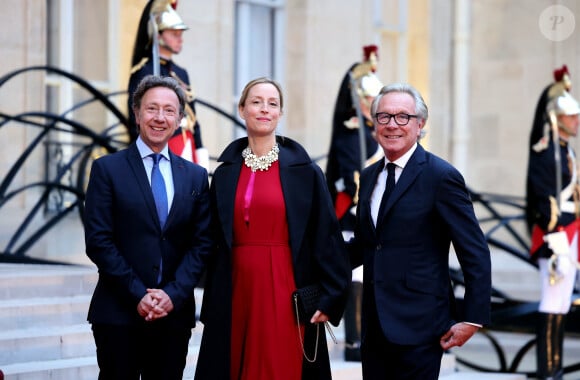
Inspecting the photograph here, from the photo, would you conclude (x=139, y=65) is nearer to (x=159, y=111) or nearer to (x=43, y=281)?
(x=43, y=281)

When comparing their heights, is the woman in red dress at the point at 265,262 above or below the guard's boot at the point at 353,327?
above

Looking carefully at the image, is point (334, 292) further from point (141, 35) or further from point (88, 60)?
point (88, 60)

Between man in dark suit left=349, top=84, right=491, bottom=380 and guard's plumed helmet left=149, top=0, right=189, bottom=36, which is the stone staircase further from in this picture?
man in dark suit left=349, top=84, right=491, bottom=380

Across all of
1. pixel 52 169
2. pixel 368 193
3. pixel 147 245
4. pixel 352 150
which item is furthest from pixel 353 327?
pixel 52 169

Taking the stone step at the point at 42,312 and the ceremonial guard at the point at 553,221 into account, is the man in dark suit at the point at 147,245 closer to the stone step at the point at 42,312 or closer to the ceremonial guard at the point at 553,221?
the stone step at the point at 42,312

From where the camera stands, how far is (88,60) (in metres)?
11.5

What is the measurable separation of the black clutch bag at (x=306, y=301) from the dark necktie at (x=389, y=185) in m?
0.42

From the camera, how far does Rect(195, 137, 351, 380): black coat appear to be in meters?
→ 5.08

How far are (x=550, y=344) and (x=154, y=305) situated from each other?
208 inches

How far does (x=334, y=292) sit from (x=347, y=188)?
3308 mm

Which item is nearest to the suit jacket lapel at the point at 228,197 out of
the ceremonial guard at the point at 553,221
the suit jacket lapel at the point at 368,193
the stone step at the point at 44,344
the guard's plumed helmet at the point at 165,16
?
the suit jacket lapel at the point at 368,193

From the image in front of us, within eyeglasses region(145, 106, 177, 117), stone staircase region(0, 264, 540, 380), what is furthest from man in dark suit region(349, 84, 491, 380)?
stone staircase region(0, 264, 540, 380)

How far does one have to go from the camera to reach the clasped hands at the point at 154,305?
489cm

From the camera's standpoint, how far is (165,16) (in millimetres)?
8094
